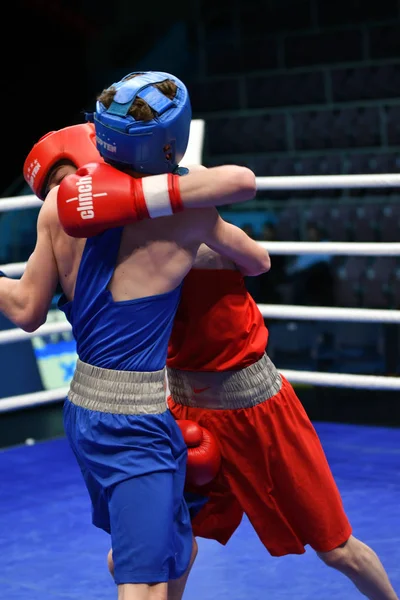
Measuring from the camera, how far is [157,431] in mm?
1772

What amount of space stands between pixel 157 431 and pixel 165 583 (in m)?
0.27

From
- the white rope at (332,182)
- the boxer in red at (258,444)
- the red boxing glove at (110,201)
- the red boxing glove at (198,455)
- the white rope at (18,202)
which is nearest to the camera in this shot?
the red boxing glove at (110,201)

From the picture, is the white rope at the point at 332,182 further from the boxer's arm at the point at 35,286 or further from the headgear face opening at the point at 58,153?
the boxer's arm at the point at 35,286

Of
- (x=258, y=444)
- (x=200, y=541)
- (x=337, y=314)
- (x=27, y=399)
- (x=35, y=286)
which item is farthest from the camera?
(x=27, y=399)

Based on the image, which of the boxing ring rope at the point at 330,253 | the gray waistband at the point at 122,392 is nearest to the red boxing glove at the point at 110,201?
the gray waistband at the point at 122,392

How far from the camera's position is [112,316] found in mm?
1749

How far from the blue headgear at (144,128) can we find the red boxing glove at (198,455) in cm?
54

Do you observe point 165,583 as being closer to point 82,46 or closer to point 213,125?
point 213,125

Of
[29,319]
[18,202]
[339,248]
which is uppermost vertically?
[29,319]

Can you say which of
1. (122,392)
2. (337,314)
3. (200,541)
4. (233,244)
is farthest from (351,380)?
(122,392)

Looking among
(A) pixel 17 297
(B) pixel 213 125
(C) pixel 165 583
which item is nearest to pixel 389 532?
(C) pixel 165 583

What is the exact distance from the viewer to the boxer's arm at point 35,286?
180 cm

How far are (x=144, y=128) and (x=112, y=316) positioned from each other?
1.10ft

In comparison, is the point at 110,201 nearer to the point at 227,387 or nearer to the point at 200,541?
the point at 227,387
